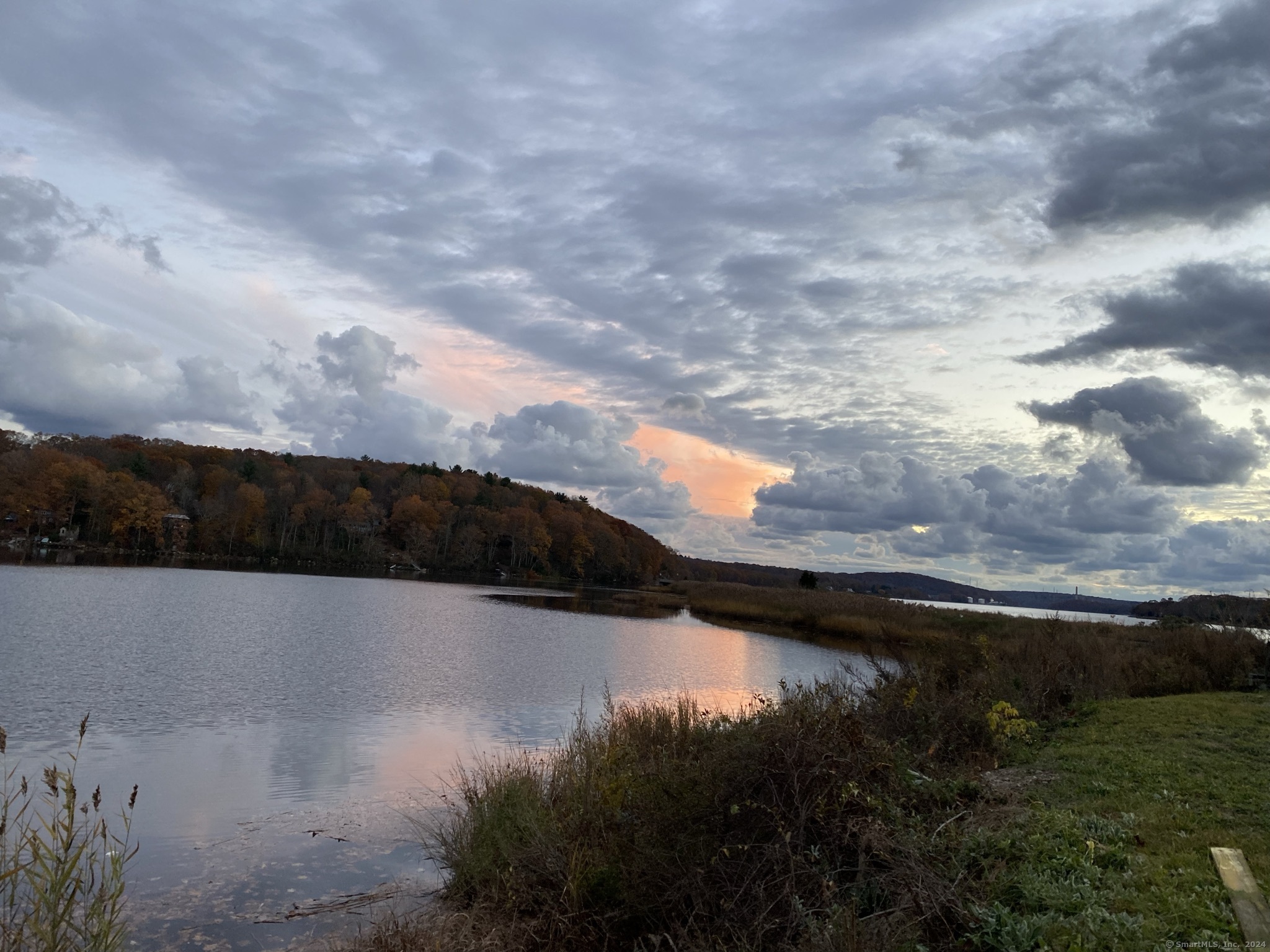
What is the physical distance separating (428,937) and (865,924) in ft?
11.8

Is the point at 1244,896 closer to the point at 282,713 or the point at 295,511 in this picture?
the point at 282,713

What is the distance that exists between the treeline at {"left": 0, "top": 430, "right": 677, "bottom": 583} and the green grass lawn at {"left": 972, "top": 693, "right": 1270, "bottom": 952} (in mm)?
106468

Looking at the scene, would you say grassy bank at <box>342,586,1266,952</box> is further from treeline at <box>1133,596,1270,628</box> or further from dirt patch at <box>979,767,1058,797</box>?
treeline at <box>1133,596,1270,628</box>

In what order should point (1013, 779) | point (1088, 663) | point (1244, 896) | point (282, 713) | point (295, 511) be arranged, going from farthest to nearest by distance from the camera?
1. point (295, 511)
2. point (1088, 663)
3. point (282, 713)
4. point (1013, 779)
5. point (1244, 896)

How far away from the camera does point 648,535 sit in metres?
182

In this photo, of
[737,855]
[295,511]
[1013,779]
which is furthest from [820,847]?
[295,511]

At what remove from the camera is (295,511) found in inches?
4397

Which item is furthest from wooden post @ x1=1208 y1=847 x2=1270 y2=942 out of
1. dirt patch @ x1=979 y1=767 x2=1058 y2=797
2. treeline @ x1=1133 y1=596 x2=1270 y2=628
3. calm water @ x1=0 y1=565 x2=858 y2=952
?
treeline @ x1=1133 y1=596 x2=1270 y2=628

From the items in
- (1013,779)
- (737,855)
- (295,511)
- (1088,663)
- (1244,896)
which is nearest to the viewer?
(1244,896)

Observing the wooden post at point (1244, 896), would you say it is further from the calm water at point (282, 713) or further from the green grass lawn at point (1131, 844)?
the calm water at point (282, 713)

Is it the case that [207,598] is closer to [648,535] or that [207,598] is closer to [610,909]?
[610,909]

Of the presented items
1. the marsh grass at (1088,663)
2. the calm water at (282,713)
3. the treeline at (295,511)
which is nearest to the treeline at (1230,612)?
the marsh grass at (1088,663)

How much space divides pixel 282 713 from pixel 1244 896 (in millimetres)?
16874

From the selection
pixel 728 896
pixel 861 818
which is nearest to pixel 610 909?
pixel 728 896
